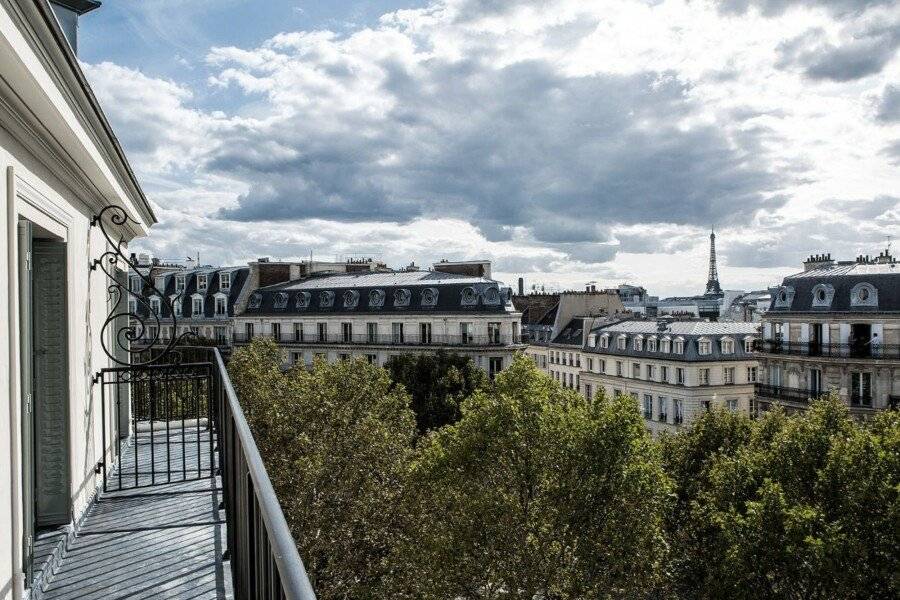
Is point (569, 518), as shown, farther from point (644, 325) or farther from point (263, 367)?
point (644, 325)

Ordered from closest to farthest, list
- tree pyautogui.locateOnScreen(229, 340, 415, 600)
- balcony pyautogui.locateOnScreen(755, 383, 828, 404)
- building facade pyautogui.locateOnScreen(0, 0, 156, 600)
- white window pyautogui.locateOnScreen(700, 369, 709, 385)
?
building facade pyautogui.locateOnScreen(0, 0, 156, 600), tree pyautogui.locateOnScreen(229, 340, 415, 600), balcony pyautogui.locateOnScreen(755, 383, 828, 404), white window pyautogui.locateOnScreen(700, 369, 709, 385)

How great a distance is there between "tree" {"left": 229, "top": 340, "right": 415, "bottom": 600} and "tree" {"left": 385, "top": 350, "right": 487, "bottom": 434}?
17.5 meters

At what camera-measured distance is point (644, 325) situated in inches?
2055

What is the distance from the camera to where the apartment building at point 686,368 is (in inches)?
1804

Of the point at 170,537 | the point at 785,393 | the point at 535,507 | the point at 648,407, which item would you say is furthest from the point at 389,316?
the point at 170,537

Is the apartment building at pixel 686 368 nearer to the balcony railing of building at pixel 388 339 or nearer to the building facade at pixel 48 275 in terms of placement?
the balcony railing of building at pixel 388 339

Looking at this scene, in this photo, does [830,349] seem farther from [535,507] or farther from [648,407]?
[535,507]

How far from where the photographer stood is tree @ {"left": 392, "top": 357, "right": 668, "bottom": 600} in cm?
1558

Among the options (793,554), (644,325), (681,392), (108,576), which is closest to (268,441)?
(793,554)

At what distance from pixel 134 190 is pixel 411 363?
35.0 meters

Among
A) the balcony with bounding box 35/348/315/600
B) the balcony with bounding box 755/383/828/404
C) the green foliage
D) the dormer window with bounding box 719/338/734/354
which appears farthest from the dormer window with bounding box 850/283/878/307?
the balcony with bounding box 35/348/315/600

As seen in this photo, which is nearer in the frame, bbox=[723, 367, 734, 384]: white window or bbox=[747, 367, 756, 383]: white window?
bbox=[723, 367, 734, 384]: white window

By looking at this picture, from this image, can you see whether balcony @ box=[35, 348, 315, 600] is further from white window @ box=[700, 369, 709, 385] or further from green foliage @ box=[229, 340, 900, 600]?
white window @ box=[700, 369, 709, 385]

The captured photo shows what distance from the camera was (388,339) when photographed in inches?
1993
